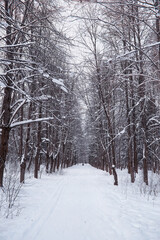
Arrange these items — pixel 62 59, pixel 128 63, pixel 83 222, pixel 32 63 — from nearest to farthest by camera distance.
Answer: pixel 32 63 → pixel 83 222 → pixel 62 59 → pixel 128 63

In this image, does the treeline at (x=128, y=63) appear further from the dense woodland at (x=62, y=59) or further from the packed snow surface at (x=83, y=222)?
the packed snow surface at (x=83, y=222)

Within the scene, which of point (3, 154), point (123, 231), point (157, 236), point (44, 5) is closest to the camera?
point (157, 236)

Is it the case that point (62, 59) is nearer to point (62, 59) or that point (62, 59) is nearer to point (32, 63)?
point (62, 59)

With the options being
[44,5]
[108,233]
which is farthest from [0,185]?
[44,5]

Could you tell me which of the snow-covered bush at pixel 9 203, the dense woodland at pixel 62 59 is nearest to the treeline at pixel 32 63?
the dense woodland at pixel 62 59

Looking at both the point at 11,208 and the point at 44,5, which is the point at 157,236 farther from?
the point at 44,5

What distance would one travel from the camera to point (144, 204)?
5805mm

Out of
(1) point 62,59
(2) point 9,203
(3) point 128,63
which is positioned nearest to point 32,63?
(1) point 62,59

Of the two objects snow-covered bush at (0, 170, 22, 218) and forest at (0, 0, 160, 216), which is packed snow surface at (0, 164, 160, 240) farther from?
forest at (0, 0, 160, 216)

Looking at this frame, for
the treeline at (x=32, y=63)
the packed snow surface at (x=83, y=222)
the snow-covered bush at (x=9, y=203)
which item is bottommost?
the packed snow surface at (x=83, y=222)

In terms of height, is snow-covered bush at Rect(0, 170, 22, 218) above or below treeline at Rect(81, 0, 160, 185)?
below

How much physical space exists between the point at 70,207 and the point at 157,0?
5942 mm

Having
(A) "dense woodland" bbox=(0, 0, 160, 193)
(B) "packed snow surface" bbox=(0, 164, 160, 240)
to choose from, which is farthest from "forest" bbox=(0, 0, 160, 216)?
(B) "packed snow surface" bbox=(0, 164, 160, 240)

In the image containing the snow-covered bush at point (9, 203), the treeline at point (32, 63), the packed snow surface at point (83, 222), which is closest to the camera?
the packed snow surface at point (83, 222)
